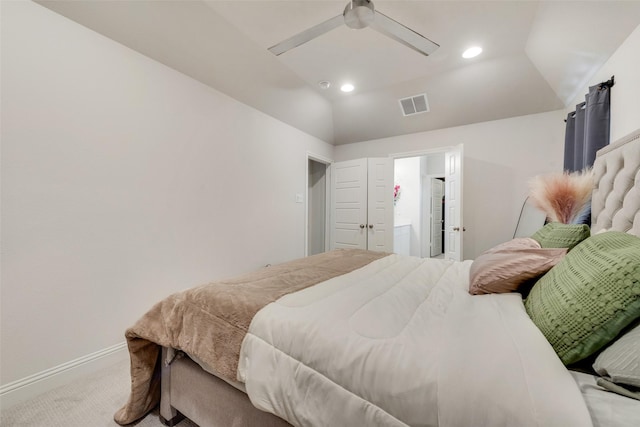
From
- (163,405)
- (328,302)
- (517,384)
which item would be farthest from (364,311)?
(163,405)

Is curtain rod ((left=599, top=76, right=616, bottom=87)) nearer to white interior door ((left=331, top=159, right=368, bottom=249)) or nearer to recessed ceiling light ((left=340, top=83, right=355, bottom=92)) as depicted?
recessed ceiling light ((left=340, top=83, right=355, bottom=92))

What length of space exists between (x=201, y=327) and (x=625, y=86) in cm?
319

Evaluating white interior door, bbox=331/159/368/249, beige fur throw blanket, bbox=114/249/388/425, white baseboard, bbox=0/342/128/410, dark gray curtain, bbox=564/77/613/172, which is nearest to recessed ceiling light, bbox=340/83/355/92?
white interior door, bbox=331/159/368/249

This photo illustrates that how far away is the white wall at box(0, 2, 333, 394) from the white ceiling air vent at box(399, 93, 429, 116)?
7.86 ft

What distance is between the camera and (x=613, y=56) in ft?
6.40

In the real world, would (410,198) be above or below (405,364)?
above

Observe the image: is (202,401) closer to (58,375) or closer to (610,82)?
(58,375)

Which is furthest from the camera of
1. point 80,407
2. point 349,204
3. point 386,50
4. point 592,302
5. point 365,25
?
point 349,204

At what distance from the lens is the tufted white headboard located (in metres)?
1.35

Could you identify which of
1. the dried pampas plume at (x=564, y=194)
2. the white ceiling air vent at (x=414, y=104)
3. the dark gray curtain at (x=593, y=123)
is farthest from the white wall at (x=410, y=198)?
the dried pampas plume at (x=564, y=194)

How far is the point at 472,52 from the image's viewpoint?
259 cm

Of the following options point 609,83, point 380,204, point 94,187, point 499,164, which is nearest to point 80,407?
point 94,187

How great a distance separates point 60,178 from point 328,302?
1975 millimetres

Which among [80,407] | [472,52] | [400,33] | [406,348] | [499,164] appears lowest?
[80,407]
